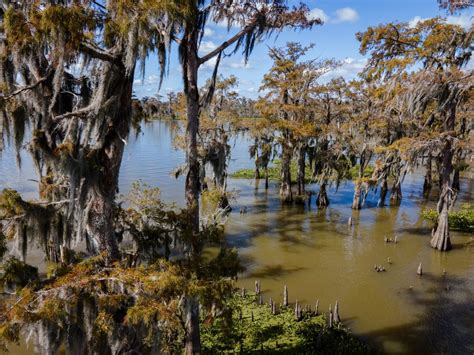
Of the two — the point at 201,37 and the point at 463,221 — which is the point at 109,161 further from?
the point at 463,221

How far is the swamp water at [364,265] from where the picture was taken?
11.5 meters

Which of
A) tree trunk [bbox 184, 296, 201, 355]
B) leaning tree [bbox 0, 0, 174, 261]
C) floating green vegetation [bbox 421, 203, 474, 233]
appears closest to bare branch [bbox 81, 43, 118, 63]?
leaning tree [bbox 0, 0, 174, 261]

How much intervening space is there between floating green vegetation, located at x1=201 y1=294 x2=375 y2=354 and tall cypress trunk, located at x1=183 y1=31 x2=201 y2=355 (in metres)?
1.71

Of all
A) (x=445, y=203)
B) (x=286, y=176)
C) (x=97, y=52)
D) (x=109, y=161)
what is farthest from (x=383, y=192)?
(x=97, y=52)

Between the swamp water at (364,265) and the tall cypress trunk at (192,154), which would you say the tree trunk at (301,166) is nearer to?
the swamp water at (364,265)

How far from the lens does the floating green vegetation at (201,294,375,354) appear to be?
977cm

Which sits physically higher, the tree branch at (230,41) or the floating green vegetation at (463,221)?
the tree branch at (230,41)

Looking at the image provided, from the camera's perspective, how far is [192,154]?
793 centimetres

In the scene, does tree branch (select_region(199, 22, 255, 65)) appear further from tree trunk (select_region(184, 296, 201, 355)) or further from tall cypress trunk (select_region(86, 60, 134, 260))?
tree trunk (select_region(184, 296, 201, 355))

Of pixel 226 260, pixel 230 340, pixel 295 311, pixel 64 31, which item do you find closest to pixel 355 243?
pixel 295 311

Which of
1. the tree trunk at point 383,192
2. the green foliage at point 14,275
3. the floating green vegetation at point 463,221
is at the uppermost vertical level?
the green foliage at point 14,275

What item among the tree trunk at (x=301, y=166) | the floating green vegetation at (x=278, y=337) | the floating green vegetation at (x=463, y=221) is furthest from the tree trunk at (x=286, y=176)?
the floating green vegetation at (x=278, y=337)

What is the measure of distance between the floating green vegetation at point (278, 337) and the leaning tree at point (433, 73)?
888 centimetres

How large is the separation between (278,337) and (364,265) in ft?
24.3
